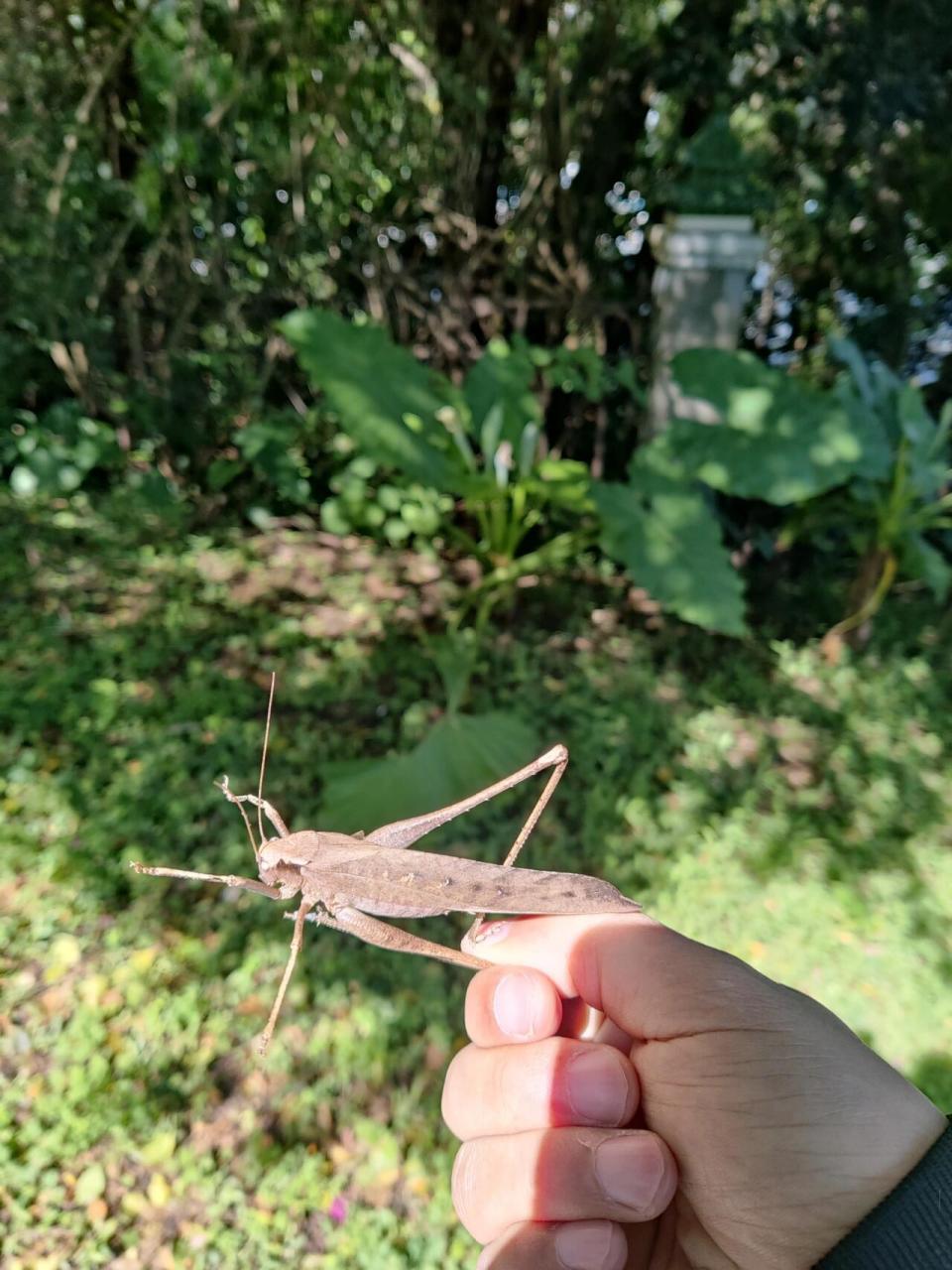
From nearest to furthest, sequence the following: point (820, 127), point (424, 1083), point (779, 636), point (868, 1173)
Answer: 1. point (868, 1173)
2. point (424, 1083)
3. point (779, 636)
4. point (820, 127)

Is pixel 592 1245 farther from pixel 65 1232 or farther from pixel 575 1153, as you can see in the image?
pixel 65 1232

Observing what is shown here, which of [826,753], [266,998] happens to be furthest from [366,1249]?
[826,753]

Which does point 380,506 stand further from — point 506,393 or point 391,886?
point 391,886

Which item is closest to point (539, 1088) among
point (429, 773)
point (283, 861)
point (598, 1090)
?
point (598, 1090)

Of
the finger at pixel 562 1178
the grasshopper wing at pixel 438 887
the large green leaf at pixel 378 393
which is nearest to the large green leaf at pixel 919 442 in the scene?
the large green leaf at pixel 378 393

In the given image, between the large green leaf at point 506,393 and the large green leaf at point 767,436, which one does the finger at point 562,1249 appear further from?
the large green leaf at point 506,393
